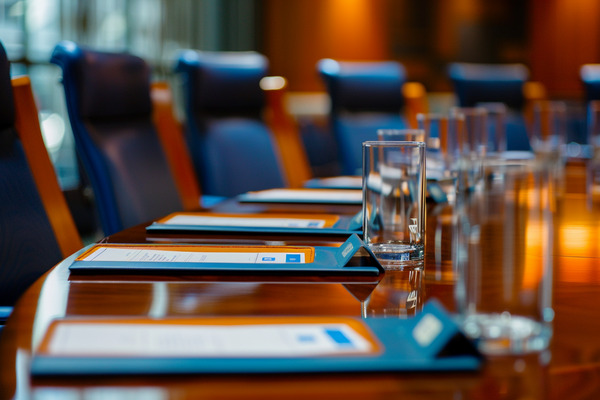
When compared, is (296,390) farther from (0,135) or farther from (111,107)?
(111,107)

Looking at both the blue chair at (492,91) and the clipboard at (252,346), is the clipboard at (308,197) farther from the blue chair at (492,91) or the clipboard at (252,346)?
the blue chair at (492,91)

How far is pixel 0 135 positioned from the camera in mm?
1392

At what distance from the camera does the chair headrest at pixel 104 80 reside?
169 centimetres

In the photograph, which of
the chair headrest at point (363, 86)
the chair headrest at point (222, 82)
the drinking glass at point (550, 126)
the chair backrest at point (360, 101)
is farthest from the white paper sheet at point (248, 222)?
the chair headrest at point (363, 86)

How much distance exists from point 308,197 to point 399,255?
2.22ft

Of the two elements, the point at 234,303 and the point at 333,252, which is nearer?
the point at 234,303

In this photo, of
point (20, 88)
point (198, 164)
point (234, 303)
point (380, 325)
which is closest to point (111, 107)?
point (20, 88)

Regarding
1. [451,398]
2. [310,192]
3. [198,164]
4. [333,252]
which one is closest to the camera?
[451,398]

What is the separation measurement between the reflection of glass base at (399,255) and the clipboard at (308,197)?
56 cm

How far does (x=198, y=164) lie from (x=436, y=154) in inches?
46.1

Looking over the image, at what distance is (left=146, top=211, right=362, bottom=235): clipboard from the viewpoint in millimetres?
1076

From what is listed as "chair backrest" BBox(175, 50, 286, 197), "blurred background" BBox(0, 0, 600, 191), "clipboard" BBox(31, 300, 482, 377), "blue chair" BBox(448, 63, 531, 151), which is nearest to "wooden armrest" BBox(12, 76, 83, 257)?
"clipboard" BBox(31, 300, 482, 377)

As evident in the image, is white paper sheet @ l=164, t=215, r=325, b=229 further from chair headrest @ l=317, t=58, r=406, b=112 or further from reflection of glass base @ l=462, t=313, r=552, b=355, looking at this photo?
chair headrest @ l=317, t=58, r=406, b=112

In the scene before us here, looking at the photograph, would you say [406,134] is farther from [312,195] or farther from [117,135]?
[117,135]
